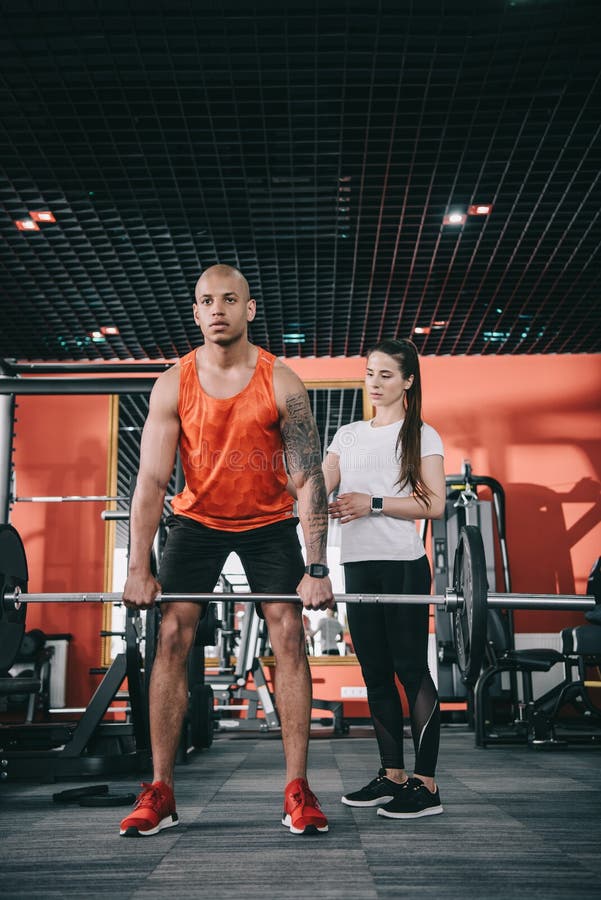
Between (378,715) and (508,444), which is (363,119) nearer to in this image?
(378,715)

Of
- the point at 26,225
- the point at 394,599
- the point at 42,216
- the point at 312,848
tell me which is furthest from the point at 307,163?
the point at 312,848

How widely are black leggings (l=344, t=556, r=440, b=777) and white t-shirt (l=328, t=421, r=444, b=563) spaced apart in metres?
0.04

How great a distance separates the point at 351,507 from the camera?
6.93 ft

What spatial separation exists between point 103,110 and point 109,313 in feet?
7.19

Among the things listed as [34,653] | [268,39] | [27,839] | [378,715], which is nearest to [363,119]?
[268,39]

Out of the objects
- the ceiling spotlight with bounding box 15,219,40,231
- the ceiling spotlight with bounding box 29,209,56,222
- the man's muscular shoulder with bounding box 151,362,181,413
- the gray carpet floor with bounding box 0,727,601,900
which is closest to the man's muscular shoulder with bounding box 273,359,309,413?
the man's muscular shoulder with bounding box 151,362,181,413

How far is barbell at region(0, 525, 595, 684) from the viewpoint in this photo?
1922mm

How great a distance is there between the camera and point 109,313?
17.9 feet

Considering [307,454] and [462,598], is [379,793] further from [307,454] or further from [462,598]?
[307,454]

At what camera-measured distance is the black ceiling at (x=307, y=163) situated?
2990 millimetres

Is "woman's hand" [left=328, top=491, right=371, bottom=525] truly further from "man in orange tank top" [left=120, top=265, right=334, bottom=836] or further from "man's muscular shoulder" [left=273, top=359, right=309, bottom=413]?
"man's muscular shoulder" [left=273, top=359, right=309, bottom=413]

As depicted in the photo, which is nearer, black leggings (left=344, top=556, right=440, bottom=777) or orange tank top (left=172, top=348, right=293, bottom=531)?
orange tank top (left=172, top=348, right=293, bottom=531)

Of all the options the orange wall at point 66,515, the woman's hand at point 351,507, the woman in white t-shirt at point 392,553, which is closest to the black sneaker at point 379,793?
the woman in white t-shirt at point 392,553

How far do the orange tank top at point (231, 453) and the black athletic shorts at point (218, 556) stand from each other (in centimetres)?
2
